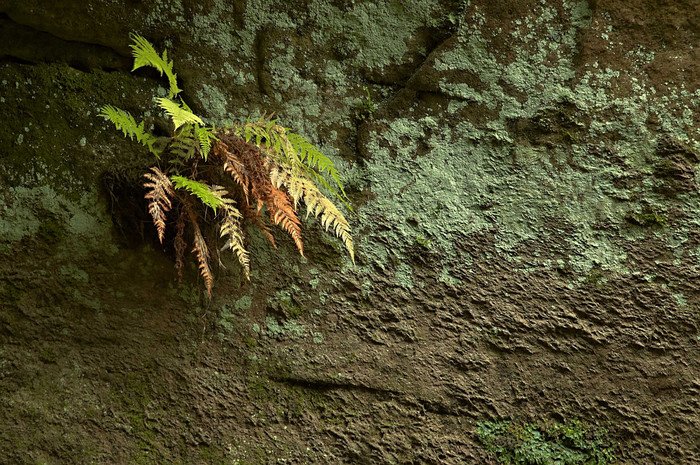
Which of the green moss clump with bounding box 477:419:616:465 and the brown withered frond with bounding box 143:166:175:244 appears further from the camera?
the green moss clump with bounding box 477:419:616:465

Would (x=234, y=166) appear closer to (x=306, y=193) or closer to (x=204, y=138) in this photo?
(x=204, y=138)

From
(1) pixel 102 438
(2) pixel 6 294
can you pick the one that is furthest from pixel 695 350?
(2) pixel 6 294

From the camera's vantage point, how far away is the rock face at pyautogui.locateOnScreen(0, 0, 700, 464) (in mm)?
2402

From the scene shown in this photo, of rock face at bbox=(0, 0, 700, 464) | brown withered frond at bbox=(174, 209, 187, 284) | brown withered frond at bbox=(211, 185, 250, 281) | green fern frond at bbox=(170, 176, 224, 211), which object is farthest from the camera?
rock face at bbox=(0, 0, 700, 464)

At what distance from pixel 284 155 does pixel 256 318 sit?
0.76m

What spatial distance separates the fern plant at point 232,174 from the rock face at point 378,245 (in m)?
0.23

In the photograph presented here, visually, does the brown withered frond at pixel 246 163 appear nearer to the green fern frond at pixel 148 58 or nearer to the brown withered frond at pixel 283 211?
the brown withered frond at pixel 283 211

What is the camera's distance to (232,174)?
2.22 m

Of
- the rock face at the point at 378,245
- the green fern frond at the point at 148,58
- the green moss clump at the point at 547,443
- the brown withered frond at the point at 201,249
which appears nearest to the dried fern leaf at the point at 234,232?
the brown withered frond at the point at 201,249

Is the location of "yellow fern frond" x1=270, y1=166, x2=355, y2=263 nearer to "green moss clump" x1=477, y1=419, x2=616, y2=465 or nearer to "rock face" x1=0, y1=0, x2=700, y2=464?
"rock face" x1=0, y1=0, x2=700, y2=464

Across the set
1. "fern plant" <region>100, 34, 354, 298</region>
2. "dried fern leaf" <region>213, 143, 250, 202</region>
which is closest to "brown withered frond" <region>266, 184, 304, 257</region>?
"fern plant" <region>100, 34, 354, 298</region>

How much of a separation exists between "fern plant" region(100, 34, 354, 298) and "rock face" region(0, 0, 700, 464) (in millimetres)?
228

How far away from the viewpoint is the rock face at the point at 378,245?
2402mm

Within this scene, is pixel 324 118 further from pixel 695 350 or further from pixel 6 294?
pixel 695 350
